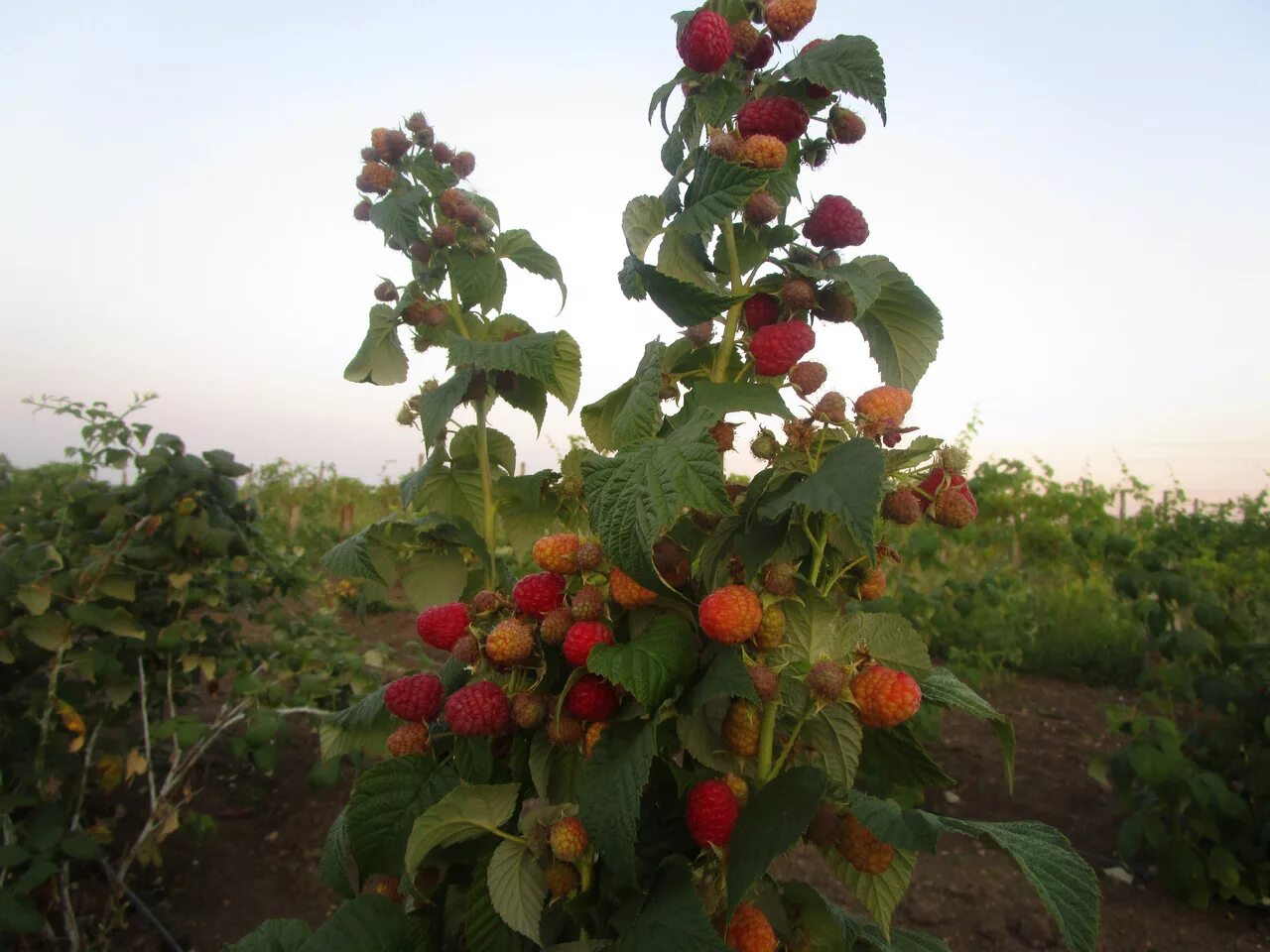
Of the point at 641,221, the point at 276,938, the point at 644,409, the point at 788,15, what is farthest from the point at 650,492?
the point at 276,938

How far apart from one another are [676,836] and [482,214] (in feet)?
3.35

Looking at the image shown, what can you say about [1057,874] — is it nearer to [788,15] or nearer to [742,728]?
[742,728]

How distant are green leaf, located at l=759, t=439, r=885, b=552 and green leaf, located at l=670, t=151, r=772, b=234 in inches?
10.7

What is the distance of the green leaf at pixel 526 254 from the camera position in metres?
1.47

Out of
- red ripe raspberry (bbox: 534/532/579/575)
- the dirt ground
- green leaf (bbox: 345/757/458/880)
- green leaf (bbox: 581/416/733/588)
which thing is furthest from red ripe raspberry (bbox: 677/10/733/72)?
the dirt ground

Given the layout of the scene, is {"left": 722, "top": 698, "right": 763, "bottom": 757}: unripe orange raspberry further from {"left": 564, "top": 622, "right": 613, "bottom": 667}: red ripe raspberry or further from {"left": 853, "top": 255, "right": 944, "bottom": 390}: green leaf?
{"left": 853, "top": 255, "right": 944, "bottom": 390}: green leaf

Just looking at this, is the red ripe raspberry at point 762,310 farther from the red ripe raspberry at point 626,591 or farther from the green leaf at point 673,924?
the green leaf at point 673,924

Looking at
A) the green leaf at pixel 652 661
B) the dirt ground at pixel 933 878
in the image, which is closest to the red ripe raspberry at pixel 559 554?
the green leaf at pixel 652 661

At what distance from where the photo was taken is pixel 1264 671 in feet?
8.97

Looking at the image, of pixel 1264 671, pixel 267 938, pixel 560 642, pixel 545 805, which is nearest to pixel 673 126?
pixel 560 642

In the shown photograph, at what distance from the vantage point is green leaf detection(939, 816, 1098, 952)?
2.37 feet

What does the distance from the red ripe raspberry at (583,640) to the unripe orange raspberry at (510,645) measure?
54 mm

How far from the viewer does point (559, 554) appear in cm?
92

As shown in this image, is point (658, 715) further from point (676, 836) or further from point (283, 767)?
point (283, 767)
